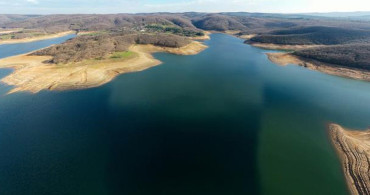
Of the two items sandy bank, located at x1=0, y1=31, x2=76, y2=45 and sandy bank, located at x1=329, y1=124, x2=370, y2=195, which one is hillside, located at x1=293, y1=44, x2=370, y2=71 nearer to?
sandy bank, located at x1=329, y1=124, x2=370, y2=195

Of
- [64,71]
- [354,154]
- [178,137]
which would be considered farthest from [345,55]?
[64,71]

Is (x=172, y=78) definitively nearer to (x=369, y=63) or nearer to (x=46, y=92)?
(x=46, y=92)

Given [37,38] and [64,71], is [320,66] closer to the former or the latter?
[64,71]

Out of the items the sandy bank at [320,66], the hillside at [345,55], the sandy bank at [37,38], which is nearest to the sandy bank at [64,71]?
the sandy bank at [320,66]

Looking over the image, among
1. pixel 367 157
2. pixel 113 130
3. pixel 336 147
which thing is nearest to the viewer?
pixel 367 157

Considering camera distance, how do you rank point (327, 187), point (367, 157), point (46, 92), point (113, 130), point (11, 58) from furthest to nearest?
1. point (11, 58)
2. point (46, 92)
3. point (113, 130)
4. point (367, 157)
5. point (327, 187)

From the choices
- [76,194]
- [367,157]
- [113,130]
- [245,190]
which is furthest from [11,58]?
[367,157]

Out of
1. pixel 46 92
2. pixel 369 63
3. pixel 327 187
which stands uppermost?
pixel 369 63
